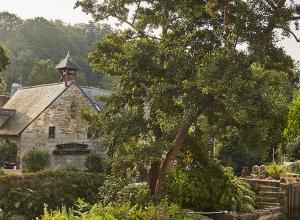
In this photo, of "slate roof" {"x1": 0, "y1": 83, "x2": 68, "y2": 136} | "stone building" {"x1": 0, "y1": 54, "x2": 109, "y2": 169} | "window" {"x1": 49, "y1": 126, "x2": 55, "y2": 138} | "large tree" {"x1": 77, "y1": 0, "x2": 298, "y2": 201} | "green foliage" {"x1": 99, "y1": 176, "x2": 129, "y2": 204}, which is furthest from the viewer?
"slate roof" {"x1": 0, "y1": 83, "x2": 68, "y2": 136}

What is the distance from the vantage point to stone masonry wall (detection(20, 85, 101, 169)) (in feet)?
102

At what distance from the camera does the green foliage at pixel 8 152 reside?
3106cm

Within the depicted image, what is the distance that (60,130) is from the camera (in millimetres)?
32188

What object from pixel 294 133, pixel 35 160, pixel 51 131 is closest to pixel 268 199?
pixel 294 133

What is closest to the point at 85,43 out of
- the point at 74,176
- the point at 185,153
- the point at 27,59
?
the point at 27,59

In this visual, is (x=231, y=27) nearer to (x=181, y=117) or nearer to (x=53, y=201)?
(x=181, y=117)

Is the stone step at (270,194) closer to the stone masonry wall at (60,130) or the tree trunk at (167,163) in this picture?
the tree trunk at (167,163)

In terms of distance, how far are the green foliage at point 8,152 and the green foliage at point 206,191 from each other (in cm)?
1851

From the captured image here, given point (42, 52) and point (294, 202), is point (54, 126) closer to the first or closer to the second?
point (294, 202)

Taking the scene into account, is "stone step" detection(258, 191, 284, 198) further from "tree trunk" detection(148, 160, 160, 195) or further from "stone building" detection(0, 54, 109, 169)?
"stone building" detection(0, 54, 109, 169)

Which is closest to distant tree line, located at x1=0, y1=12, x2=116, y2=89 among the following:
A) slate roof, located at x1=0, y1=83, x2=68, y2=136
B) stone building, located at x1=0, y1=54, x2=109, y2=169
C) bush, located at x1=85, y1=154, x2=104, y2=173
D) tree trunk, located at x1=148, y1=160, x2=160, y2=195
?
slate roof, located at x1=0, y1=83, x2=68, y2=136

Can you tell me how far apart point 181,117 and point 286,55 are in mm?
3989

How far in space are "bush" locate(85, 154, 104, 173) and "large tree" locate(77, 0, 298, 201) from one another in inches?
697

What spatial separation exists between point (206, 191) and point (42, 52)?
211ft
